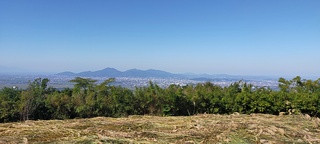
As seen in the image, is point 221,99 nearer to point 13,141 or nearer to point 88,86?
point 88,86

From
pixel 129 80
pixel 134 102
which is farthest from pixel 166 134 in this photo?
pixel 129 80

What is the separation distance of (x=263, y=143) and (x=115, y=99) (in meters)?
5.58

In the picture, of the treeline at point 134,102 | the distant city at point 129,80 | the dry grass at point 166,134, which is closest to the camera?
the dry grass at point 166,134

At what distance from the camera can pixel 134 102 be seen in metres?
8.40

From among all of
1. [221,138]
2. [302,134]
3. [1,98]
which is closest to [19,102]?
[1,98]

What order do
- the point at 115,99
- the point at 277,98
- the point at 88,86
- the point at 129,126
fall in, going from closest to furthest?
the point at 129,126 → the point at 115,99 → the point at 277,98 → the point at 88,86

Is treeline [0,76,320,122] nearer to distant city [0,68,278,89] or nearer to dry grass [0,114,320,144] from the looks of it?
distant city [0,68,278,89]

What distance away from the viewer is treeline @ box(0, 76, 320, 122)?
7.56 metres

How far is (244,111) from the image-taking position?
29.8 feet

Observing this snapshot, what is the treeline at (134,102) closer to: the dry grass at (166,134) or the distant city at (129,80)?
the distant city at (129,80)

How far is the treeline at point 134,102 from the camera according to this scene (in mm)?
7562

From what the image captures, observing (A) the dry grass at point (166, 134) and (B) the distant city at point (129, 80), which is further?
(B) the distant city at point (129, 80)

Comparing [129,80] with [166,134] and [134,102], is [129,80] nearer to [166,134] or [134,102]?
[134,102]

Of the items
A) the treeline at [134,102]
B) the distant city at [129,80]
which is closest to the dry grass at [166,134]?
the treeline at [134,102]
